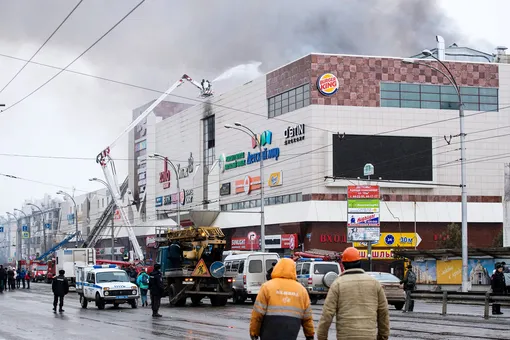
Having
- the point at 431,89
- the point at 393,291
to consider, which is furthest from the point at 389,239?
the point at 393,291

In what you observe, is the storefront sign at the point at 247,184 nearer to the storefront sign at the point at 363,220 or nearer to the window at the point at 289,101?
the window at the point at 289,101

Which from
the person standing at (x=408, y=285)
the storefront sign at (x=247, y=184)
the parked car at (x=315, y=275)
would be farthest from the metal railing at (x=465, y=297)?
the storefront sign at (x=247, y=184)

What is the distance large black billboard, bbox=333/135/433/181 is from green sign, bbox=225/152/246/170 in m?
12.9

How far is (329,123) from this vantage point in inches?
2724

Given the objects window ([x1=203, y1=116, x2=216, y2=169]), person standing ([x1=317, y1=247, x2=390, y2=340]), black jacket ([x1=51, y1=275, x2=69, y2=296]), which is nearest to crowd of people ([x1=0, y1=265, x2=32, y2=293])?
black jacket ([x1=51, y1=275, x2=69, y2=296])

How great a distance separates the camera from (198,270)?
33.7 meters

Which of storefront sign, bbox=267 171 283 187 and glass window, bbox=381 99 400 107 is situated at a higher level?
glass window, bbox=381 99 400 107

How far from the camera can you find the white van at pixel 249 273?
3522 centimetres

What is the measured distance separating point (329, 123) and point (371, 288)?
202ft

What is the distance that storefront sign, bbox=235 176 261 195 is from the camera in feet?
251

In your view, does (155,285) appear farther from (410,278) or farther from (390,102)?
(390,102)

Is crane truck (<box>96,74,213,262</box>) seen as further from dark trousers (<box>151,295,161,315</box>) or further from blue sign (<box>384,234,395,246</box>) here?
dark trousers (<box>151,295,161,315</box>)

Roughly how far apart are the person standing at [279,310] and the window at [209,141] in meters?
77.5

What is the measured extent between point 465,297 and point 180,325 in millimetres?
9358
